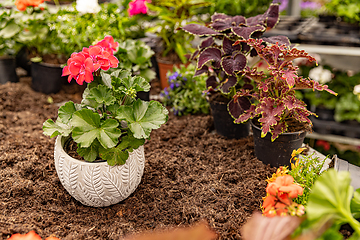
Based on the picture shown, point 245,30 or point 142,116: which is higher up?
point 245,30

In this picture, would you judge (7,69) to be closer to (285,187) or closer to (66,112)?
(66,112)

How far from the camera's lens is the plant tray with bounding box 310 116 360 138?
9.46 ft

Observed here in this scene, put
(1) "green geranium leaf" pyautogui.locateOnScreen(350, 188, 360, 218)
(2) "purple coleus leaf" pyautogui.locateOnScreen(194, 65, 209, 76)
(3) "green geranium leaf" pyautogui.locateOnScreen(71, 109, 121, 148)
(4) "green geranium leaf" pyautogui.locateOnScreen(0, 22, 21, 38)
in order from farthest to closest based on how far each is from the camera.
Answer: (4) "green geranium leaf" pyautogui.locateOnScreen(0, 22, 21, 38), (2) "purple coleus leaf" pyautogui.locateOnScreen(194, 65, 209, 76), (3) "green geranium leaf" pyautogui.locateOnScreen(71, 109, 121, 148), (1) "green geranium leaf" pyautogui.locateOnScreen(350, 188, 360, 218)

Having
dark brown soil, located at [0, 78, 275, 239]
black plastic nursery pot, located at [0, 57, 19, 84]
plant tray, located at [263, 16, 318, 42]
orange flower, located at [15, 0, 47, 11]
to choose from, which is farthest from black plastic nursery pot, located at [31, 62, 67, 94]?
plant tray, located at [263, 16, 318, 42]

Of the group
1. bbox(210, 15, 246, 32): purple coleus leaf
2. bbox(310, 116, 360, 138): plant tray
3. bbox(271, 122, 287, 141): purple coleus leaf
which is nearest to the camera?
bbox(271, 122, 287, 141): purple coleus leaf

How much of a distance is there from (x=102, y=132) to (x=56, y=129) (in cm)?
19

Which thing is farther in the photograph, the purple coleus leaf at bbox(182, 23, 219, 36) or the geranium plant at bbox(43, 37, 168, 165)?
the purple coleus leaf at bbox(182, 23, 219, 36)

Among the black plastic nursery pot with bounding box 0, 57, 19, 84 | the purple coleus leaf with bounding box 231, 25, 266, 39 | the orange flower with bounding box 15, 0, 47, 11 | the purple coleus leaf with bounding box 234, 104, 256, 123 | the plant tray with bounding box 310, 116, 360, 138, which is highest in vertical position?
the orange flower with bounding box 15, 0, 47, 11

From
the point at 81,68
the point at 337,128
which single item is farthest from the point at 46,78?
the point at 337,128

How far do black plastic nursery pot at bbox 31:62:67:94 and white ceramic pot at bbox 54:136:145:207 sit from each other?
1.17 meters

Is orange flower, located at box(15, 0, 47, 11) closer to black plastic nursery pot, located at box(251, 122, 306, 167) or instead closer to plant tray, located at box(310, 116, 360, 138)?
black plastic nursery pot, located at box(251, 122, 306, 167)

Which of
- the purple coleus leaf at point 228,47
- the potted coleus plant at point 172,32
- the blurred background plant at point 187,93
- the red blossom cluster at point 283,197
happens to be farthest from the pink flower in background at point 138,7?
the red blossom cluster at point 283,197

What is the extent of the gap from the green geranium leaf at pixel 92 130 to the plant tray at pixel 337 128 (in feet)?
7.82

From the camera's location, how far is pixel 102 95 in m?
1.18
